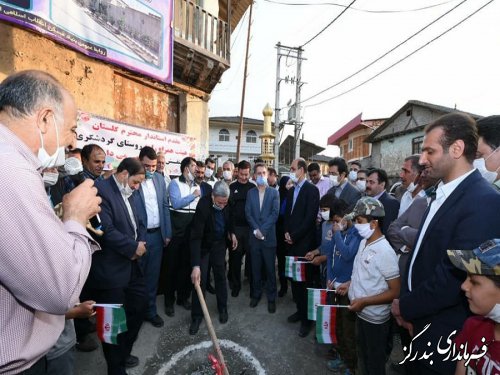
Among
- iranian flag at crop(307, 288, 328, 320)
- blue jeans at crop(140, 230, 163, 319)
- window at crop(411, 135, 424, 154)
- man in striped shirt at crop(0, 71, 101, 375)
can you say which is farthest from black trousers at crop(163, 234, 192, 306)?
window at crop(411, 135, 424, 154)

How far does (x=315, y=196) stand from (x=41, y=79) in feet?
11.6

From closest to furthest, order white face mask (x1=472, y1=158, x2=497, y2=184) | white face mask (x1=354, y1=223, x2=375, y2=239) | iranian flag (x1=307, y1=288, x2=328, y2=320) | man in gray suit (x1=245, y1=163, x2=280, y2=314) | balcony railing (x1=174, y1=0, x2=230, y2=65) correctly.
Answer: white face mask (x1=472, y1=158, x2=497, y2=184) → white face mask (x1=354, y1=223, x2=375, y2=239) → iranian flag (x1=307, y1=288, x2=328, y2=320) → man in gray suit (x1=245, y1=163, x2=280, y2=314) → balcony railing (x1=174, y1=0, x2=230, y2=65)

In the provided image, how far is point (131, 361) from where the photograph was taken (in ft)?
9.54

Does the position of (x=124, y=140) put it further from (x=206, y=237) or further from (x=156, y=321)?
(x=156, y=321)

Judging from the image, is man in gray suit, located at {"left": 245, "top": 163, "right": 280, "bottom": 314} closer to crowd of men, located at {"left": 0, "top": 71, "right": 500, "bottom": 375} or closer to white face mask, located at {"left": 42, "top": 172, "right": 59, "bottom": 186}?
crowd of men, located at {"left": 0, "top": 71, "right": 500, "bottom": 375}

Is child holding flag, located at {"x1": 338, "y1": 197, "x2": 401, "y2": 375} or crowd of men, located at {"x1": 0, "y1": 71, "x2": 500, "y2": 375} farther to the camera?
child holding flag, located at {"x1": 338, "y1": 197, "x2": 401, "y2": 375}

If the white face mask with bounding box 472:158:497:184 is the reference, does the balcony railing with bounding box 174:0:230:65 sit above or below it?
above

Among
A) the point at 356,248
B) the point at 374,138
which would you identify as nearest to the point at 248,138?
the point at 374,138

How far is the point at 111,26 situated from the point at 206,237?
4778 millimetres

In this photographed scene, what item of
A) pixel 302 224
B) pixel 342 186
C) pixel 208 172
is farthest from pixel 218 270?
pixel 208 172

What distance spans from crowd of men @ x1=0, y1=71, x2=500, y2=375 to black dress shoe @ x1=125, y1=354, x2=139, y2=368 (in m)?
0.02

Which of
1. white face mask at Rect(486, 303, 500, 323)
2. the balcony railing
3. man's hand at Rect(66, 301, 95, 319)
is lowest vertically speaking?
man's hand at Rect(66, 301, 95, 319)

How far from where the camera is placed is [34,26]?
13.8 ft

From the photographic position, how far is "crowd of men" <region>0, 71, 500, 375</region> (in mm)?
920
